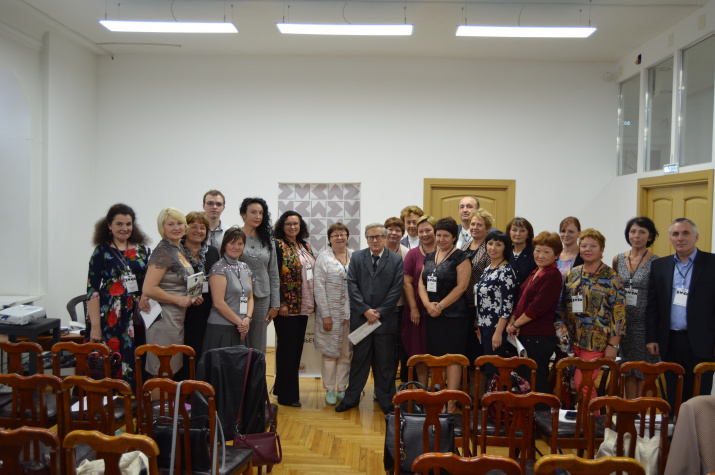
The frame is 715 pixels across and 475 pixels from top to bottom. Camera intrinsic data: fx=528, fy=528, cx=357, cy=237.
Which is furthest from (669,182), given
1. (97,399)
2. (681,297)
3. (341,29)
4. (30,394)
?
(30,394)

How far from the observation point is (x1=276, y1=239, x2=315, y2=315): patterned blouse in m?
4.22

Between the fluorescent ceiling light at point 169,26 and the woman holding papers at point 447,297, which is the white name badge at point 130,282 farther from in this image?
the fluorescent ceiling light at point 169,26

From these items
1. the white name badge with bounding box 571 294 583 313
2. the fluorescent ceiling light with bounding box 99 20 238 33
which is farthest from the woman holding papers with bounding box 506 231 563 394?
the fluorescent ceiling light with bounding box 99 20 238 33

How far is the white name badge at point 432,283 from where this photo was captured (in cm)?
393

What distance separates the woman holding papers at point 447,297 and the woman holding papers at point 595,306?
77 centimetres

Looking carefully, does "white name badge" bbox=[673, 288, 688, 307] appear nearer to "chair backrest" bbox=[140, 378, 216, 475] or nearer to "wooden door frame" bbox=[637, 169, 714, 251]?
"wooden door frame" bbox=[637, 169, 714, 251]

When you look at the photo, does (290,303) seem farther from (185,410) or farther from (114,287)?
(185,410)

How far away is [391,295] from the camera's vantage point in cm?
412

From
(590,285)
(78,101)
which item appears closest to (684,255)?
(590,285)

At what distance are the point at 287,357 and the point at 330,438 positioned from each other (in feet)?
2.68

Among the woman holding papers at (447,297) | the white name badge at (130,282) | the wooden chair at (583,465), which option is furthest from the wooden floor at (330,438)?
the wooden chair at (583,465)

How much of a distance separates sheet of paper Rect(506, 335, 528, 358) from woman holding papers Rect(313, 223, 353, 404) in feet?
4.34

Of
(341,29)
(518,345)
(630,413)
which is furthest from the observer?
(341,29)

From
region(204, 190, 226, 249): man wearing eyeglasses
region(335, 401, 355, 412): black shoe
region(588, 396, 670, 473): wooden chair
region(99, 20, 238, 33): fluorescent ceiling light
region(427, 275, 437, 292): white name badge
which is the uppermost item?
region(99, 20, 238, 33): fluorescent ceiling light
